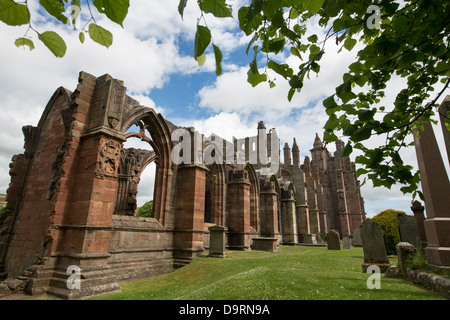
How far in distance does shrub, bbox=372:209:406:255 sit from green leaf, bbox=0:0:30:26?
14.4 m

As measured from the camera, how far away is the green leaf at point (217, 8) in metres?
0.92

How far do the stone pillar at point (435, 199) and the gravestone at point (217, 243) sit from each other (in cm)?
659

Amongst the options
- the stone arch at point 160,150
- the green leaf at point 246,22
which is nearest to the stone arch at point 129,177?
the stone arch at point 160,150

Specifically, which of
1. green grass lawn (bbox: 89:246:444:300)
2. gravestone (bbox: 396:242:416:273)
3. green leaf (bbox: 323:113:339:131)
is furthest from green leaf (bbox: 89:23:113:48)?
gravestone (bbox: 396:242:416:273)

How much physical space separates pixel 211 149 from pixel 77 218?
835 cm

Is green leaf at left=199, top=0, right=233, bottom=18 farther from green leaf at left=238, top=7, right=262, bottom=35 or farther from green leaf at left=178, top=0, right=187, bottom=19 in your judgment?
green leaf at left=238, top=7, right=262, bottom=35

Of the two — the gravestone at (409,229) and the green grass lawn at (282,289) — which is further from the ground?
the gravestone at (409,229)

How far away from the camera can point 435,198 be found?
551cm

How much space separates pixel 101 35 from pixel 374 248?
8.32m

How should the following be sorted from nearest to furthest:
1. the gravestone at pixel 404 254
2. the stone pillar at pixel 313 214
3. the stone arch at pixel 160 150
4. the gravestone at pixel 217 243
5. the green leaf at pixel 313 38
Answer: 1. the green leaf at pixel 313 38
2. the gravestone at pixel 404 254
3. the gravestone at pixel 217 243
4. the stone arch at pixel 160 150
5. the stone pillar at pixel 313 214

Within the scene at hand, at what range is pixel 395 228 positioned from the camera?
11984 millimetres

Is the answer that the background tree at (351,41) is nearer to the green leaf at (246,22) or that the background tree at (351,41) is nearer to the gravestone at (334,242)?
the green leaf at (246,22)

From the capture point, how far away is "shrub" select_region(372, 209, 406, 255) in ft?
38.4

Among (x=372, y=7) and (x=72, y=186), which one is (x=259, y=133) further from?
(x=372, y=7)
